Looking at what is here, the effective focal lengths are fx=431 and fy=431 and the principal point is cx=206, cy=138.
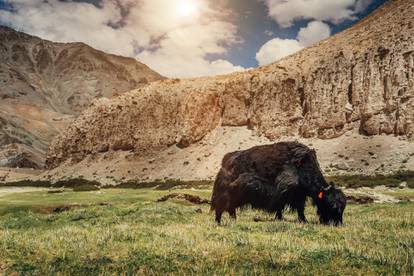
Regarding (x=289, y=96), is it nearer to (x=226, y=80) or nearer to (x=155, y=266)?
(x=226, y=80)

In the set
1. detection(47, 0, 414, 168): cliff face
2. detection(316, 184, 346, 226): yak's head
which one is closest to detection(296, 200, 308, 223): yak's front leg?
detection(316, 184, 346, 226): yak's head

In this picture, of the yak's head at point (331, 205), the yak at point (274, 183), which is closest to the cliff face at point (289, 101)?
the yak at point (274, 183)

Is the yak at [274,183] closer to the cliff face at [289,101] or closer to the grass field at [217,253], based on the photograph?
the grass field at [217,253]

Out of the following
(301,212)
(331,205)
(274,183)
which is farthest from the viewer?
(301,212)

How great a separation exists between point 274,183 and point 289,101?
259 ft

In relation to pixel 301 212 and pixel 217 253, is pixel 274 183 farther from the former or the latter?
pixel 217 253

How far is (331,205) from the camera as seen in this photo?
16047mm

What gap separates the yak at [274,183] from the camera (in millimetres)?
16859

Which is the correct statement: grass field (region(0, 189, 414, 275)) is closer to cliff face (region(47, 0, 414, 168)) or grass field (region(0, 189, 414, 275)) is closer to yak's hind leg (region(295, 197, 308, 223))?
yak's hind leg (region(295, 197, 308, 223))

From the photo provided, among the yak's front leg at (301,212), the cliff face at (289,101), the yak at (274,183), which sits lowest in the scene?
the yak's front leg at (301,212)

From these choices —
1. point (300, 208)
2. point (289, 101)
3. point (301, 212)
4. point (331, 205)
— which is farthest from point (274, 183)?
point (289, 101)

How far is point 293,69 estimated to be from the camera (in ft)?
324

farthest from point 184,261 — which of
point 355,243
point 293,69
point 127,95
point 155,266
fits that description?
point 127,95

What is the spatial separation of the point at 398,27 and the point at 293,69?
76.4 ft
